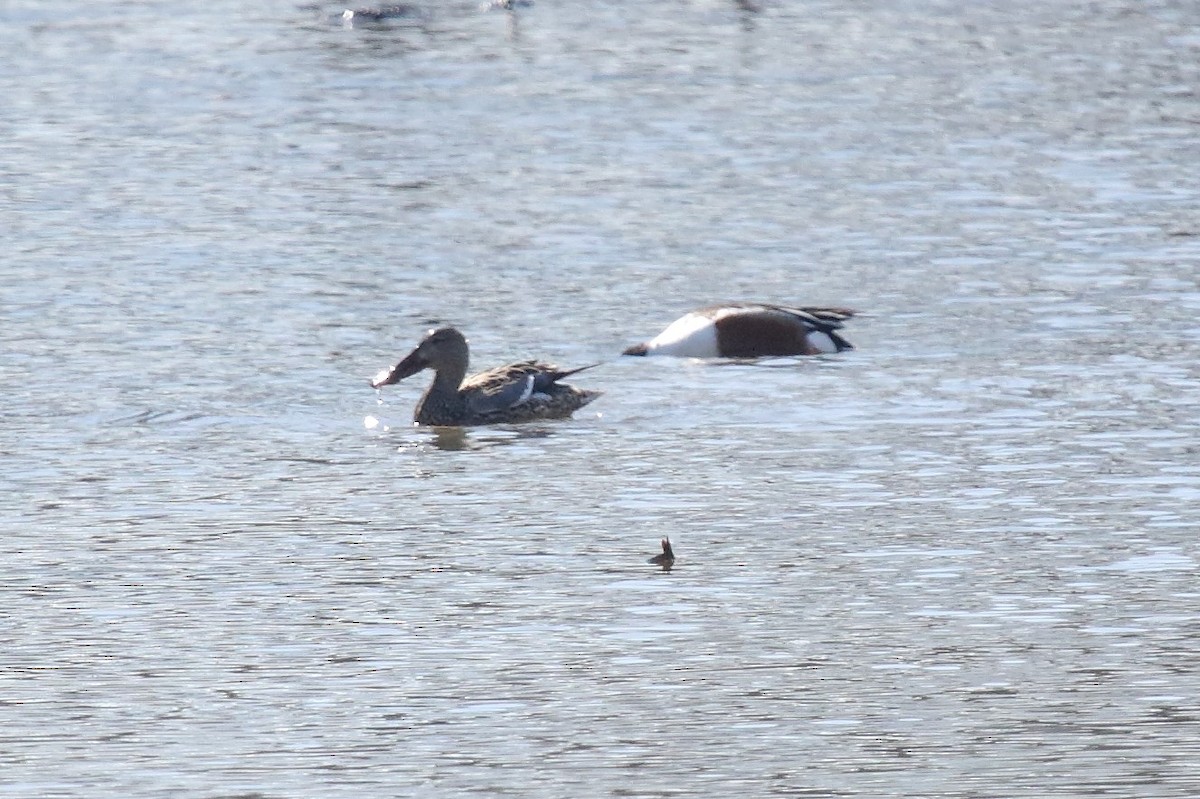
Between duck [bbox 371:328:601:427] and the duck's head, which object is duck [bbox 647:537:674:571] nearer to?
duck [bbox 371:328:601:427]

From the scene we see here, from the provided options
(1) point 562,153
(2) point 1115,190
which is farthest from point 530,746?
(1) point 562,153

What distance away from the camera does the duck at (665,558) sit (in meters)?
8.31

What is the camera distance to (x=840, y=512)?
30.0 ft

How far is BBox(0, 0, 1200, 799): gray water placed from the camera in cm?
653

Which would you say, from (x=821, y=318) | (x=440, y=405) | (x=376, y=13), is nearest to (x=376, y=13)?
(x=376, y=13)

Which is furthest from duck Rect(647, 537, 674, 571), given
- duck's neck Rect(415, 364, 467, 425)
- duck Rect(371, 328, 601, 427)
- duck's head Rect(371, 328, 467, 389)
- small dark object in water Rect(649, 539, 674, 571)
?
duck's head Rect(371, 328, 467, 389)

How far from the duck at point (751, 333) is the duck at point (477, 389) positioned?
3.01ft

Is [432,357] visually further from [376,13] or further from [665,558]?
[376,13]

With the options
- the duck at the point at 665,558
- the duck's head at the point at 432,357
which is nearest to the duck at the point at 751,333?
the duck's head at the point at 432,357

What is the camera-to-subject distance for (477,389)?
39.8 feet

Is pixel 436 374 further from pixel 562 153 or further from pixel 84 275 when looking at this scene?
pixel 562 153

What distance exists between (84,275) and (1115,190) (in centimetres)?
761

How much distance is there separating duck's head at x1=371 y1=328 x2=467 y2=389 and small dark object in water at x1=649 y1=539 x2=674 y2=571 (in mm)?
4034

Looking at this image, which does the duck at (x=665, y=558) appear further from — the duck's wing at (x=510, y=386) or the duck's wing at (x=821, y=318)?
the duck's wing at (x=821, y=318)
